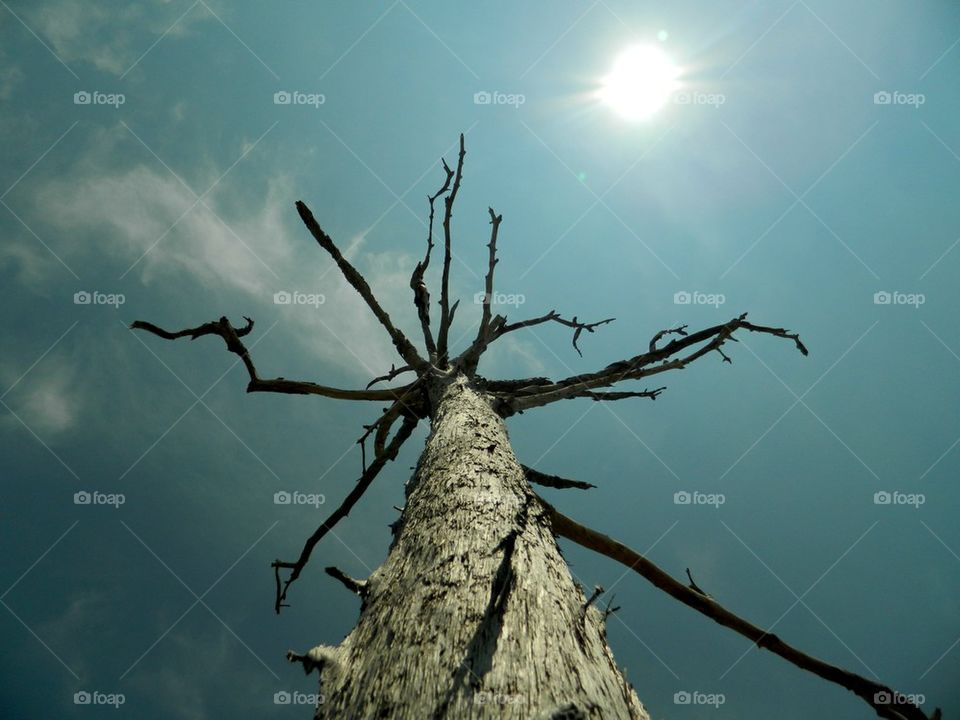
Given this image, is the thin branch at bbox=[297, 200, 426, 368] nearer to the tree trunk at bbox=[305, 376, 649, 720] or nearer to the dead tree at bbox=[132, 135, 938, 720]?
the dead tree at bbox=[132, 135, 938, 720]

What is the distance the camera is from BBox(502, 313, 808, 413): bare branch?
3.52 metres

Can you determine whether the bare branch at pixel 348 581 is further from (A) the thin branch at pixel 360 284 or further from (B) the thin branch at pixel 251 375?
(A) the thin branch at pixel 360 284

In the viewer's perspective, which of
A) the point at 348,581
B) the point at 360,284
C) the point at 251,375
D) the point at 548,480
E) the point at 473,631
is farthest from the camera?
the point at 360,284

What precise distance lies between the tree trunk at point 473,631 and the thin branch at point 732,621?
70 centimetres

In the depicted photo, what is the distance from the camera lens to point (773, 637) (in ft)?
6.92

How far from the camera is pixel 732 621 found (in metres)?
2.30

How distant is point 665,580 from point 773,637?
19.6 inches

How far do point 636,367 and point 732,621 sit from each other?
6.13 feet

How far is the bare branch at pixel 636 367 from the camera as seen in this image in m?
3.52

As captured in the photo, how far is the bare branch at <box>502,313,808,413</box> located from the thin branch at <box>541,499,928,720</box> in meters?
1.21

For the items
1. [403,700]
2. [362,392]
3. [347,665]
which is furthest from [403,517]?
[362,392]

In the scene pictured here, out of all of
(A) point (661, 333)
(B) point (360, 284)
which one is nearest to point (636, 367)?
(A) point (661, 333)

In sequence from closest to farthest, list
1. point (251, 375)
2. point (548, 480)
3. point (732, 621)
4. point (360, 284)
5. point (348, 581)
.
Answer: point (348, 581)
point (732, 621)
point (251, 375)
point (548, 480)
point (360, 284)

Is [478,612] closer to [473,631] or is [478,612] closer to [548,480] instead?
→ [473,631]
